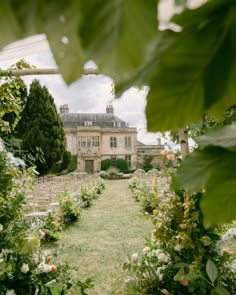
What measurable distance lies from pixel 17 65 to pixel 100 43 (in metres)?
2.71

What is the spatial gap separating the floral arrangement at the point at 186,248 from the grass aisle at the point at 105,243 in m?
0.72

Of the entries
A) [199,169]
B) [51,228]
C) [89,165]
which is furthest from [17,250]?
[89,165]

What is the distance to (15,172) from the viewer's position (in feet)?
7.28

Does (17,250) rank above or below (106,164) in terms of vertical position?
below

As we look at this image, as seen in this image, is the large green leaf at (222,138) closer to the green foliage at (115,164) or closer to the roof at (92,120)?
the green foliage at (115,164)

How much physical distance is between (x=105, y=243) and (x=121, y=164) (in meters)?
21.1

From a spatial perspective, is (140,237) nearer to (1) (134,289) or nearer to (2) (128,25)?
(1) (134,289)

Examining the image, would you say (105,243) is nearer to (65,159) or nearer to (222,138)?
(222,138)

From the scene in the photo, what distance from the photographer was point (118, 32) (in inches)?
4.7

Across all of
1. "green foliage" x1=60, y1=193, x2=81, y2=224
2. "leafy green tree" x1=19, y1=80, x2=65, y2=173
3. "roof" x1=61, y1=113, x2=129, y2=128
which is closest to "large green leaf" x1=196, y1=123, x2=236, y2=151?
"green foliage" x1=60, y1=193, x2=81, y2=224

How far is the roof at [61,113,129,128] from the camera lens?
27.0 meters

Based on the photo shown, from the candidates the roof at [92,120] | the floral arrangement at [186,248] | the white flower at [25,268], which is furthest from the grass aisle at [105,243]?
the roof at [92,120]

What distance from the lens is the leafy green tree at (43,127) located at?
18.7 m

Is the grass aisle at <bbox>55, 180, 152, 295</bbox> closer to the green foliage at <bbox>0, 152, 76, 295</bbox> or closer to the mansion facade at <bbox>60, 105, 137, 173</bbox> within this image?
the green foliage at <bbox>0, 152, 76, 295</bbox>
